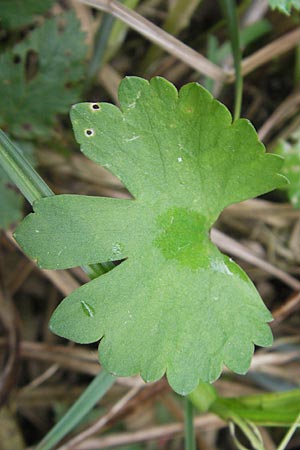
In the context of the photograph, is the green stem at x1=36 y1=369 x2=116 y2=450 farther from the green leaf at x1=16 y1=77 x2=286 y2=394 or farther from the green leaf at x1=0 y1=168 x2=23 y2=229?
the green leaf at x1=0 y1=168 x2=23 y2=229

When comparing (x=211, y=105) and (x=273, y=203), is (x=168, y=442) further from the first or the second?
(x=211, y=105)

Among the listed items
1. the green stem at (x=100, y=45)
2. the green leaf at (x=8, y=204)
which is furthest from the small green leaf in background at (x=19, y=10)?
the green leaf at (x=8, y=204)

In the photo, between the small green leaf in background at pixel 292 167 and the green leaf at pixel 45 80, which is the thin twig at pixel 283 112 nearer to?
the small green leaf in background at pixel 292 167

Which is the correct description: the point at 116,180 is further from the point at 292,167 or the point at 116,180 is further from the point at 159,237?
the point at 159,237

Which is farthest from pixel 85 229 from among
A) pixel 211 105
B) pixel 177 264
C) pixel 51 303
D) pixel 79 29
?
pixel 51 303

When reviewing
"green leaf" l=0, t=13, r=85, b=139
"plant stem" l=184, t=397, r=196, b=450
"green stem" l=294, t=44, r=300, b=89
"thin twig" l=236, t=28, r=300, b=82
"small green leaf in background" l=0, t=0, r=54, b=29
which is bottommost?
"plant stem" l=184, t=397, r=196, b=450

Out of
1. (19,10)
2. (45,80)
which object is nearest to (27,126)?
(45,80)

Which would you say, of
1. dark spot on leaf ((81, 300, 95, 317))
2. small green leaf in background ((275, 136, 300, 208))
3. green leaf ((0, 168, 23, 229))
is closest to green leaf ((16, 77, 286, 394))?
dark spot on leaf ((81, 300, 95, 317))
